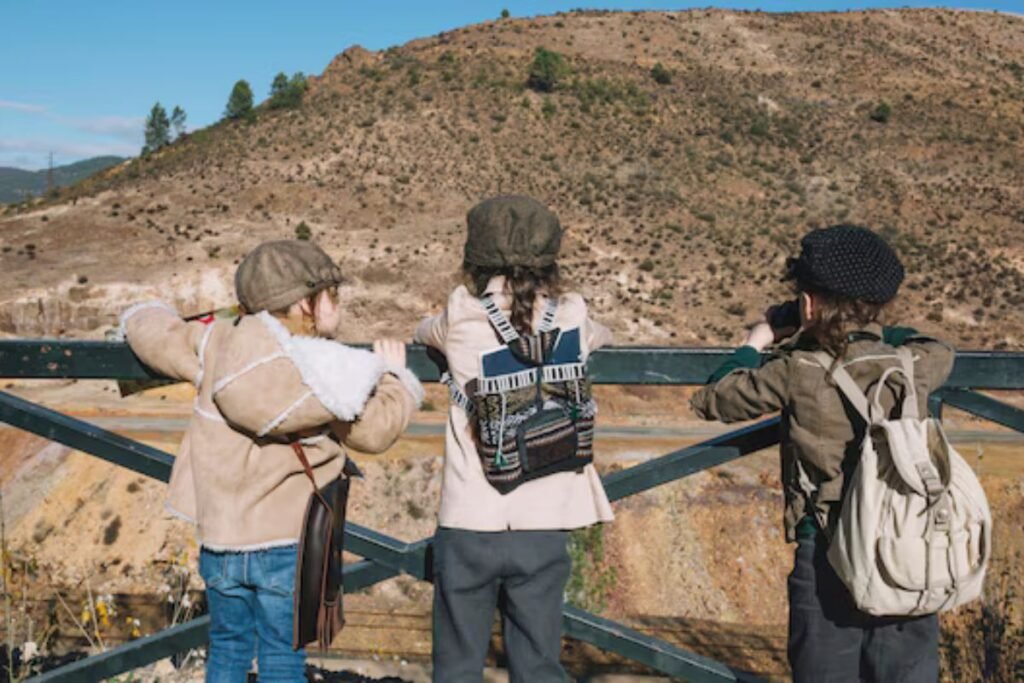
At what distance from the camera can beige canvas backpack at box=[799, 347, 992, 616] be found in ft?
7.48

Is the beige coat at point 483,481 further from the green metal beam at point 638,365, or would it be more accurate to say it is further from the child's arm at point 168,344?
the child's arm at point 168,344

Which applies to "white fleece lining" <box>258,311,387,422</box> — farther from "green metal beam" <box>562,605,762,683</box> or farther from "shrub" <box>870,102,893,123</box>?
"shrub" <box>870,102,893,123</box>

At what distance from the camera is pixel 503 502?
8.33ft

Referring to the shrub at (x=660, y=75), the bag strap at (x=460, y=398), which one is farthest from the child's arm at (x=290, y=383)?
the shrub at (x=660, y=75)

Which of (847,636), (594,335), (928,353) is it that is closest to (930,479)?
(928,353)

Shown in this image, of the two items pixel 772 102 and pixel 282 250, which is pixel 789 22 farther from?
pixel 282 250

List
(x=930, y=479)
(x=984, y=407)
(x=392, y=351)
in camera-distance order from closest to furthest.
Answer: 1. (x=930, y=479)
2. (x=392, y=351)
3. (x=984, y=407)

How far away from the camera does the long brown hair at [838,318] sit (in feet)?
8.24

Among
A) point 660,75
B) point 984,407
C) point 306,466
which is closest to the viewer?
point 306,466

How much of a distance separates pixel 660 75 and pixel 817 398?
67783 mm

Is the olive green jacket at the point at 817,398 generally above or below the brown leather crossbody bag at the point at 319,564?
above

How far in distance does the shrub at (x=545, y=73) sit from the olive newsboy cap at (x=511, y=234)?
61996mm

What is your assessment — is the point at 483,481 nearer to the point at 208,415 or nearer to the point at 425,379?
the point at 425,379

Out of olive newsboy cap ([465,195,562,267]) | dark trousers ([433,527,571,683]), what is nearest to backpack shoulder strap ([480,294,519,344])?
olive newsboy cap ([465,195,562,267])
